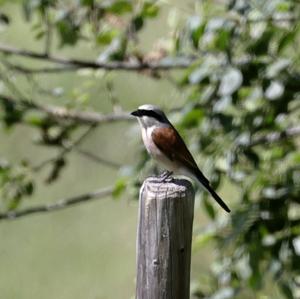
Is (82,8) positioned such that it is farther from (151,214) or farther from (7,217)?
(151,214)

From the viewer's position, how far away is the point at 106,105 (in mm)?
9820

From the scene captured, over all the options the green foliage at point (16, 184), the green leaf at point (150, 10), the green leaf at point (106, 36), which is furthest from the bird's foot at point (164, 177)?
the green foliage at point (16, 184)

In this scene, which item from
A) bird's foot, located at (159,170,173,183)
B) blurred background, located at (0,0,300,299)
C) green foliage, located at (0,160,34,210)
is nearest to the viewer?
bird's foot, located at (159,170,173,183)

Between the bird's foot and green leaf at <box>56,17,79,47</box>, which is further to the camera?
green leaf at <box>56,17,79,47</box>

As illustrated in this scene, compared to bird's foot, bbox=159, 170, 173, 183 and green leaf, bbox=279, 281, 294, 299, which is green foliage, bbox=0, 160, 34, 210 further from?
green leaf, bbox=279, 281, 294, 299

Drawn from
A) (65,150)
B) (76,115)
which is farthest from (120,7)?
(65,150)

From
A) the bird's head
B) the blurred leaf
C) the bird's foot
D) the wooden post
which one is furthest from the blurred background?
the wooden post

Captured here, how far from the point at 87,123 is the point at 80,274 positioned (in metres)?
2.88

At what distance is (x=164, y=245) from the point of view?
3.33 metres

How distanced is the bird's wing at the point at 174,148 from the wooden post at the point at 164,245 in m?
1.28

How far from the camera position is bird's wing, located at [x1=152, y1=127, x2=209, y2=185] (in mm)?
4688

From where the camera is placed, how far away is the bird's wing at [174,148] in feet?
15.4

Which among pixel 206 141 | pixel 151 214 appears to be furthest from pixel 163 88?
pixel 151 214

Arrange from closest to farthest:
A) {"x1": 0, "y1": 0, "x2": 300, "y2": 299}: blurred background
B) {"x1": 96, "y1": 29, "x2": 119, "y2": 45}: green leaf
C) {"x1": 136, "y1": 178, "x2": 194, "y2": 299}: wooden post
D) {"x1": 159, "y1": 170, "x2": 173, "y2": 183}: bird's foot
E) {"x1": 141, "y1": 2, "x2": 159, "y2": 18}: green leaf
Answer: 1. {"x1": 136, "y1": 178, "x2": 194, "y2": 299}: wooden post
2. {"x1": 159, "y1": 170, "x2": 173, "y2": 183}: bird's foot
3. {"x1": 0, "y1": 0, "x2": 300, "y2": 299}: blurred background
4. {"x1": 141, "y1": 2, "x2": 159, "y2": 18}: green leaf
5. {"x1": 96, "y1": 29, "x2": 119, "y2": 45}: green leaf
